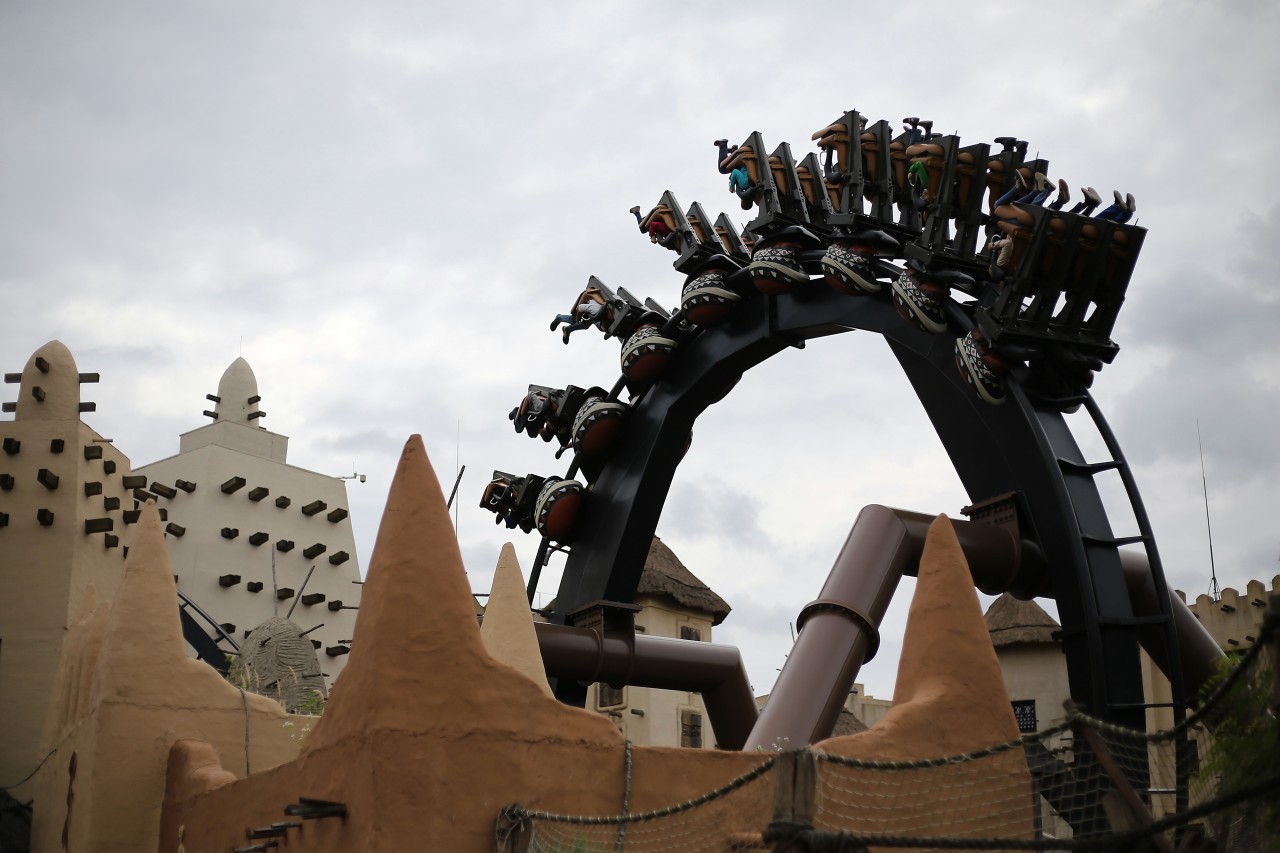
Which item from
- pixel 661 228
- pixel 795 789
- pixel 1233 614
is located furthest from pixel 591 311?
pixel 1233 614

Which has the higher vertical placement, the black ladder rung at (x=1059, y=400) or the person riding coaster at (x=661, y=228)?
the person riding coaster at (x=661, y=228)

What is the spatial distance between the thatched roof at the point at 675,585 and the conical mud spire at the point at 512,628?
23458mm

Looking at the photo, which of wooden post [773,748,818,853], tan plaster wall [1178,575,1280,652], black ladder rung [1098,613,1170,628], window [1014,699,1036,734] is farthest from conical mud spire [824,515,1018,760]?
window [1014,699,1036,734]

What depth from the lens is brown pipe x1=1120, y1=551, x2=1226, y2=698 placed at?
12.2 meters

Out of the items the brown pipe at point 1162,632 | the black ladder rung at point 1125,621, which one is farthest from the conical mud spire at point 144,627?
the brown pipe at point 1162,632

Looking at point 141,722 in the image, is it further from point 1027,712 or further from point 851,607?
point 1027,712

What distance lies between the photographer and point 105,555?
18969 millimetres

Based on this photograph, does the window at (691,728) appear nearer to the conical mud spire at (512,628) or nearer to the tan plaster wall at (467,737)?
the conical mud spire at (512,628)

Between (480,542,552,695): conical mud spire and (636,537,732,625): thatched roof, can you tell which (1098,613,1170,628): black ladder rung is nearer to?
(480,542,552,695): conical mud spire

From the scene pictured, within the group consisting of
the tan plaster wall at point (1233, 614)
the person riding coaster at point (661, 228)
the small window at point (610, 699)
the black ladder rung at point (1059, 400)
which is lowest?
the small window at point (610, 699)

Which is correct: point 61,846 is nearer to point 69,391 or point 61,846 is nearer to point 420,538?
point 420,538

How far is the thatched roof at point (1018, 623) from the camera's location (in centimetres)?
3147

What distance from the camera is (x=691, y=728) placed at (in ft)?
120

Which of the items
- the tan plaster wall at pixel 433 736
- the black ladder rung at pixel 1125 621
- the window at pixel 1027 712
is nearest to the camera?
the tan plaster wall at pixel 433 736
